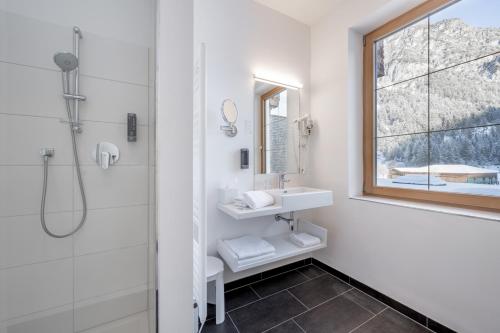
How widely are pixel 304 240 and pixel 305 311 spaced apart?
0.53m

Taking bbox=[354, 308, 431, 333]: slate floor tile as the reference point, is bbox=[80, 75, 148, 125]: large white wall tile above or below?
above

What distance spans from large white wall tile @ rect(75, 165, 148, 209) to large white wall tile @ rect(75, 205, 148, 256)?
5 centimetres

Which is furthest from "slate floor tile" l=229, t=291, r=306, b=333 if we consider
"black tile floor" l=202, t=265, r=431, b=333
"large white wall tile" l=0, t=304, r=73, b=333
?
"large white wall tile" l=0, t=304, r=73, b=333

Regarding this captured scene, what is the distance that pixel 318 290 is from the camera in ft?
5.74

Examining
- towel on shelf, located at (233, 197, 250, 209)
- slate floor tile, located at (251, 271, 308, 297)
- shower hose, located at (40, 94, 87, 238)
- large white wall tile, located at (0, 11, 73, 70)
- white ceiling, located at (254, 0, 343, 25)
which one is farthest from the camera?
white ceiling, located at (254, 0, 343, 25)

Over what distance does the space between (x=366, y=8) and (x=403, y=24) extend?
32 cm

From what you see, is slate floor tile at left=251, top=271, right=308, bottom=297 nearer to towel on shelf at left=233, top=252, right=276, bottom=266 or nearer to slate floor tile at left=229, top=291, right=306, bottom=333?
slate floor tile at left=229, top=291, right=306, bottom=333

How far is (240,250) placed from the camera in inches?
60.1

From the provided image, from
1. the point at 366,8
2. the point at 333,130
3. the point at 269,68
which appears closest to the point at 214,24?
the point at 269,68

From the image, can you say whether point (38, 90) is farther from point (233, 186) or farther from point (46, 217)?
point (233, 186)

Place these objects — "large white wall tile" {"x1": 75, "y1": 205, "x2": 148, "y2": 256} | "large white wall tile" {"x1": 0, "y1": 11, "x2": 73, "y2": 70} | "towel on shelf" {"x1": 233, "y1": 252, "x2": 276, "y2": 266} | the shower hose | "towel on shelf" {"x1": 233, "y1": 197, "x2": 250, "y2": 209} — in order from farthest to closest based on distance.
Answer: "towel on shelf" {"x1": 233, "y1": 197, "x2": 250, "y2": 209} → "towel on shelf" {"x1": 233, "y1": 252, "x2": 276, "y2": 266} → "large white wall tile" {"x1": 75, "y1": 205, "x2": 148, "y2": 256} → the shower hose → "large white wall tile" {"x1": 0, "y1": 11, "x2": 73, "y2": 70}

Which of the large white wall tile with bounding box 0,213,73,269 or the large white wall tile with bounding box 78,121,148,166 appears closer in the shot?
the large white wall tile with bounding box 0,213,73,269

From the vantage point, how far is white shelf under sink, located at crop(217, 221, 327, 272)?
1.47 metres

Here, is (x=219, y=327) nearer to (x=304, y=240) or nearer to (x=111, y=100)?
(x=304, y=240)
